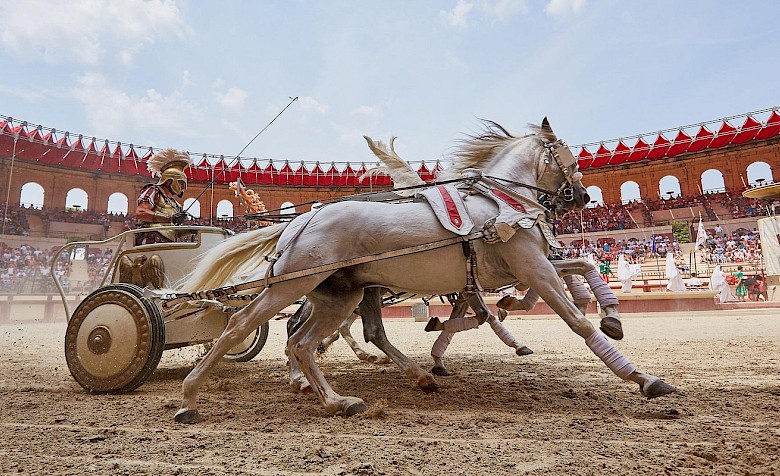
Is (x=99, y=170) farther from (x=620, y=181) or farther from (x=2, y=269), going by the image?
(x=620, y=181)

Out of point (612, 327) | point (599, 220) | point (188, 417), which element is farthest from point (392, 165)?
point (599, 220)

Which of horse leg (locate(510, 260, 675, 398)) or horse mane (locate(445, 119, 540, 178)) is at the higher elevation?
horse mane (locate(445, 119, 540, 178))

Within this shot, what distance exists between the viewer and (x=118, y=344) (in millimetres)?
3344

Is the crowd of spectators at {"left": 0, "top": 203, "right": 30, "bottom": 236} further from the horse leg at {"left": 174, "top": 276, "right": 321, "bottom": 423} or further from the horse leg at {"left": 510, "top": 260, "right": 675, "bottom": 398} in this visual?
the horse leg at {"left": 510, "top": 260, "right": 675, "bottom": 398}

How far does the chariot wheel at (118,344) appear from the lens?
331 cm

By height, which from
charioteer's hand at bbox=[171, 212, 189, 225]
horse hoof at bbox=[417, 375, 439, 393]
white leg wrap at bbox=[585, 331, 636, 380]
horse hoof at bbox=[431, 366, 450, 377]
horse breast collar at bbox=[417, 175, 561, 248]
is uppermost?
charioteer's hand at bbox=[171, 212, 189, 225]

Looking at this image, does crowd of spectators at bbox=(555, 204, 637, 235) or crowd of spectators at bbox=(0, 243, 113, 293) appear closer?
crowd of spectators at bbox=(0, 243, 113, 293)

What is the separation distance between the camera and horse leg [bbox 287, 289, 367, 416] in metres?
2.90

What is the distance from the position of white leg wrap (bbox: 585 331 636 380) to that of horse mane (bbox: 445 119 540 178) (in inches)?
60.9

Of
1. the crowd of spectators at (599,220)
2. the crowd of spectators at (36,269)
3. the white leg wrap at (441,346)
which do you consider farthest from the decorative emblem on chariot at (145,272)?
Result: the crowd of spectators at (599,220)

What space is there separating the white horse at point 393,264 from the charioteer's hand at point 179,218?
81.3 inches

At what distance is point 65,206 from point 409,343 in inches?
1172

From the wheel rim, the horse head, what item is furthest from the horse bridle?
the wheel rim

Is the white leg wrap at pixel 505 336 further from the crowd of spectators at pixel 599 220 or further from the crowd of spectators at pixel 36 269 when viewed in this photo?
the crowd of spectators at pixel 599 220
